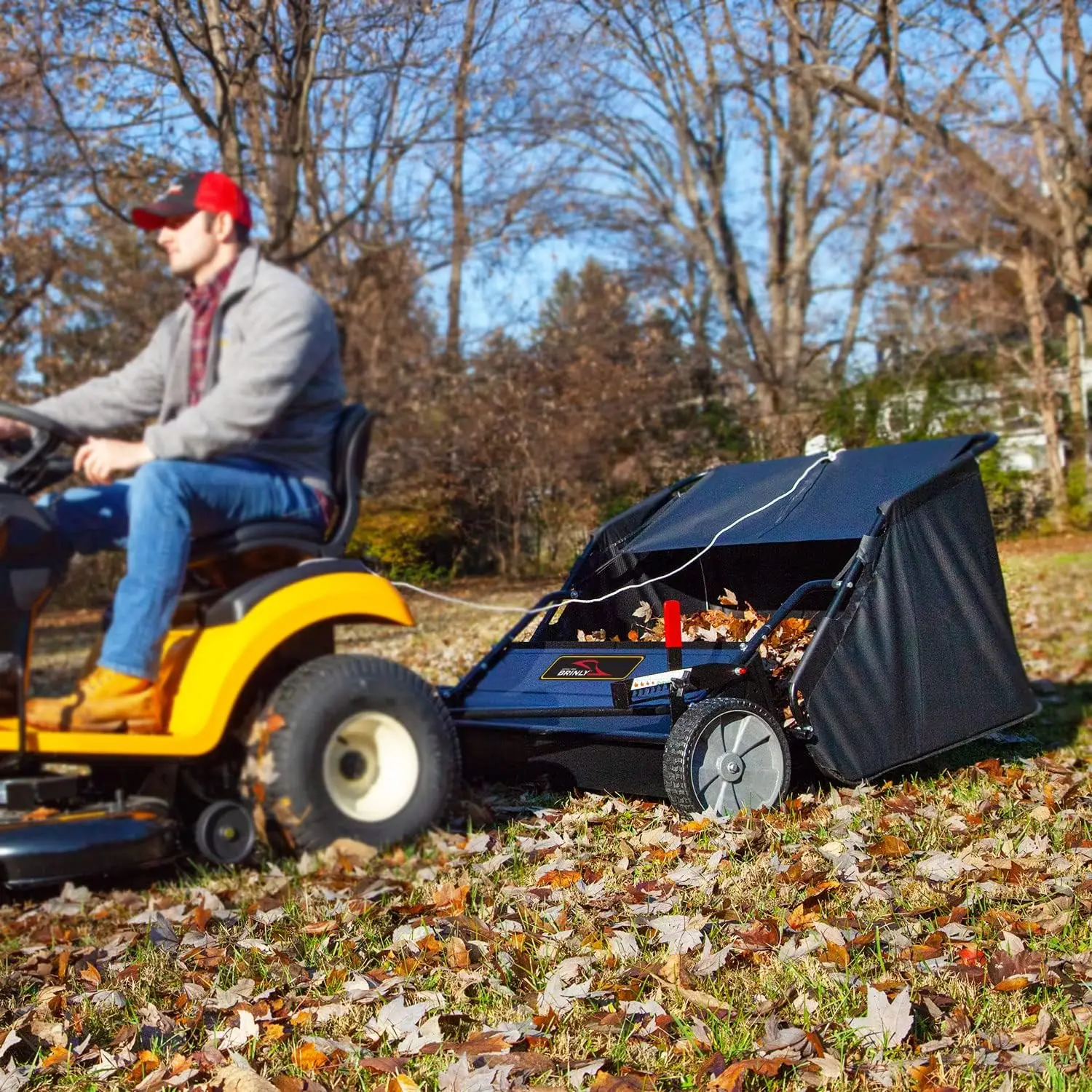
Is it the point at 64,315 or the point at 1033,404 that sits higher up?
the point at 64,315

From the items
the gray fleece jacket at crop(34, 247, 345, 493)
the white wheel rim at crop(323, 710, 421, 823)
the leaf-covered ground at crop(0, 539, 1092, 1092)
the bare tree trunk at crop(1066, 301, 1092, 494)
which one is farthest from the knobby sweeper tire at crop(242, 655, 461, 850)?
the bare tree trunk at crop(1066, 301, 1092, 494)

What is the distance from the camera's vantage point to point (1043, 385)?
53.6 ft

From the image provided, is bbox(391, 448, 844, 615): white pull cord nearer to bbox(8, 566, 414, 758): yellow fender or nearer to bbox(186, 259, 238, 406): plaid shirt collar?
bbox(8, 566, 414, 758): yellow fender

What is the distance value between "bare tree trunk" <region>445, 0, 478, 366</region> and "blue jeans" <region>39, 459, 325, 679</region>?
759 cm

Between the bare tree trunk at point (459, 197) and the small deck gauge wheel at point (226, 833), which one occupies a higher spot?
the bare tree trunk at point (459, 197)

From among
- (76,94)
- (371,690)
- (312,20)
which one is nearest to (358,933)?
(371,690)

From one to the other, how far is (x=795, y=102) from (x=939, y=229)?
3667 millimetres

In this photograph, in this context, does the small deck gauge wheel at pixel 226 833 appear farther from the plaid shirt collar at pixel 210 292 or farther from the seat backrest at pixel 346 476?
the plaid shirt collar at pixel 210 292

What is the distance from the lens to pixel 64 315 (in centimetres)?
1783

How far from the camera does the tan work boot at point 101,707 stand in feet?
11.5

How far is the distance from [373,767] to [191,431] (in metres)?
1.13

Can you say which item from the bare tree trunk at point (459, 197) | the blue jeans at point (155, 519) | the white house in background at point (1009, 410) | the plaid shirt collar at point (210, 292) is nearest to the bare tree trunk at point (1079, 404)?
the white house in background at point (1009, 410)

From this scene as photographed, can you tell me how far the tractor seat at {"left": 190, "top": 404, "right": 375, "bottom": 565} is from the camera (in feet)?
12.5

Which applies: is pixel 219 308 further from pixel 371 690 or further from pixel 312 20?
pixel 312 20
